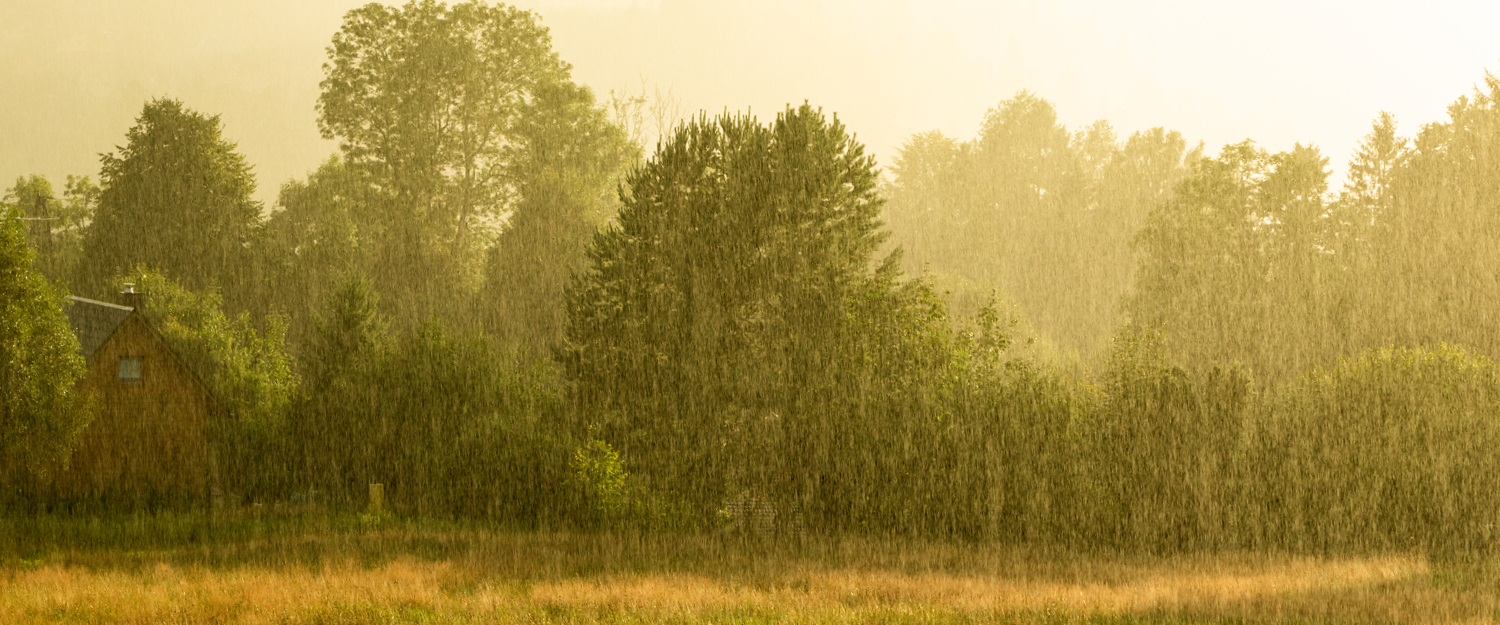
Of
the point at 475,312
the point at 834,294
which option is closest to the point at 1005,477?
the point at 834,294

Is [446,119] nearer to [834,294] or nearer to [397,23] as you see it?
[397,23]

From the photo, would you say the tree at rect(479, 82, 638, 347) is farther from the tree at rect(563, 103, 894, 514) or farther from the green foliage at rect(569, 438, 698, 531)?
the green foliage at rect(569, 438, 698, 531)

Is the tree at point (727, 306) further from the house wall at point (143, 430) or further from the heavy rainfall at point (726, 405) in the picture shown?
the house wall at point (143, 430)

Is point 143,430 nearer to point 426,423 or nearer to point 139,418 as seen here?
point 139,418

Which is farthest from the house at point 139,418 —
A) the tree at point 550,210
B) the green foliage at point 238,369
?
the tree at point 550,210

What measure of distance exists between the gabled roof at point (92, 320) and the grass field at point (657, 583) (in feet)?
33.6

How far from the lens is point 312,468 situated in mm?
43750

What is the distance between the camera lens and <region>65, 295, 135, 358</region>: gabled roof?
131 ft

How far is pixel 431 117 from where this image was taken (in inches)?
2281

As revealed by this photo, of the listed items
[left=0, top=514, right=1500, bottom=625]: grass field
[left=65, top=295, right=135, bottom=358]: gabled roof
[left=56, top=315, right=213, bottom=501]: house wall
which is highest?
[left=65, top=295, right=135, bottom=358]: gabled roof

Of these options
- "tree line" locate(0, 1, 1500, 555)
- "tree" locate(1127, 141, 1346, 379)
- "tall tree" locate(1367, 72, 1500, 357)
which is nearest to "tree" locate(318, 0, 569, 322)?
"tree line" locate(0, 1, 1500, 555)

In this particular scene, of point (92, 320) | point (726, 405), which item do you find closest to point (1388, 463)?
point (726, 405)

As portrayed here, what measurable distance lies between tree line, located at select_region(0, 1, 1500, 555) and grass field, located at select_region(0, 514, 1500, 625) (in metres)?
2.91

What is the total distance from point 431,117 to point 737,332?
3126 cm
